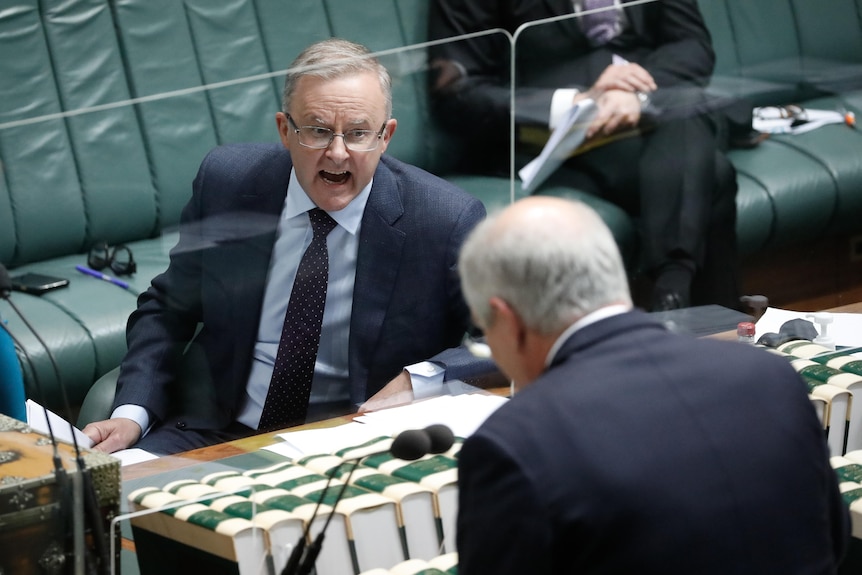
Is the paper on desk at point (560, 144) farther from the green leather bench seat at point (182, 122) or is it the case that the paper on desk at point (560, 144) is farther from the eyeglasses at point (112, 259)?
the eyeglasses at point (112, 259)

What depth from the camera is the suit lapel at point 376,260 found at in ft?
6.70

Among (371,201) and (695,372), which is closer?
(695,372)

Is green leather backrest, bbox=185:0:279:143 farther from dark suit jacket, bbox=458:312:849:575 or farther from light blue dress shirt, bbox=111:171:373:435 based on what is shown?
dark suit jacket, bbox=458:312:849:575

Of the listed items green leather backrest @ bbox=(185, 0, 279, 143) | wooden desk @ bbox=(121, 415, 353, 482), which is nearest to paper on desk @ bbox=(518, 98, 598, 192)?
wooden desk @ bbox=(121, 415, 353, 482)

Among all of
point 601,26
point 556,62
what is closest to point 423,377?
point 556,62

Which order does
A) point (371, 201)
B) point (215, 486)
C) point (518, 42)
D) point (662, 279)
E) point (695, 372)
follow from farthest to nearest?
1. point (662, 279)
2. point (518, 42)
3. point (371, 201)
4. point (215, 486)
5. point (695, 372)

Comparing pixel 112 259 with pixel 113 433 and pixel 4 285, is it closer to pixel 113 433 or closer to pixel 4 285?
pixel 113 433

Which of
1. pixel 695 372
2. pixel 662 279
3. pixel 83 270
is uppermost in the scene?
pixel 695 372

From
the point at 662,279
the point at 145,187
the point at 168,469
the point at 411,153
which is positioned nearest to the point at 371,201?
the point at 411,153

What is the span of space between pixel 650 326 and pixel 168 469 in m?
0.90

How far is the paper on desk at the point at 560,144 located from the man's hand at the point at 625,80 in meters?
0.05

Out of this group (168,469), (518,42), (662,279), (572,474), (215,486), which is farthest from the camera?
(662,279)

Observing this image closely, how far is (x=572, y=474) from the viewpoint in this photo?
3.80 ft

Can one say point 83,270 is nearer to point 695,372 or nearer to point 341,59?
point 341,59
